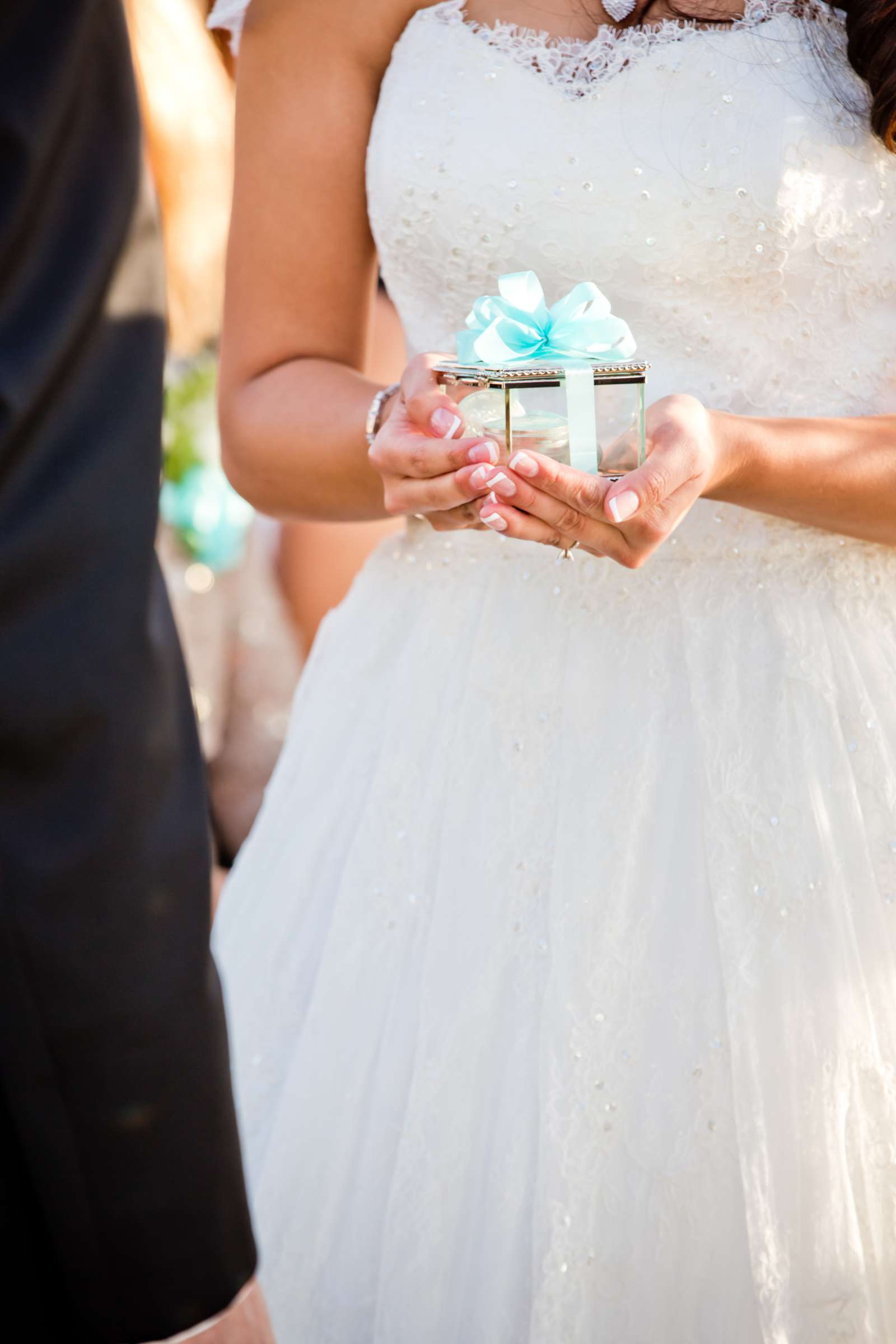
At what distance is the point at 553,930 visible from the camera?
1.32 metres

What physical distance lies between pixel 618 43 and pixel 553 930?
1.06m

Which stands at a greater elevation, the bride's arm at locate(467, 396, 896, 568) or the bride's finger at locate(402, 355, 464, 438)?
the bride's finger at locate(402, 355, 464, 438)

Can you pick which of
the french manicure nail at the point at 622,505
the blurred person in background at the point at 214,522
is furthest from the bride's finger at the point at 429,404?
the blurred person in background at the point at 214,522

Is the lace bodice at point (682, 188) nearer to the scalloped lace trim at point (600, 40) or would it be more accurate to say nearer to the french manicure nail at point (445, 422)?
the scalloped lace trim at point (600, 40)

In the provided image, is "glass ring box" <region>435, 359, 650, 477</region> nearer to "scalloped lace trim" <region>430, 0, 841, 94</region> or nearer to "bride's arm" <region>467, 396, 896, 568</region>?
"bride's arm" <region>467, 396, 896, 568</region>

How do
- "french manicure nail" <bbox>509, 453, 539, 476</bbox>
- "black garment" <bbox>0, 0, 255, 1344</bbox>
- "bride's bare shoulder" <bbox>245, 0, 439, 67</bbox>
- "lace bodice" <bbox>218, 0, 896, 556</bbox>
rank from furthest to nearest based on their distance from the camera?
"bride's bare shoulder" <bbox>245, 0, 439, 67</bbox> < "lace bodice" <bbox>218, 0, 896, 556</bbox> < "french manicure nail" <bbox>509, 453, 539, 476</bbox> < "black garment" <bbox>0, 0, 255, 1344</bbox>

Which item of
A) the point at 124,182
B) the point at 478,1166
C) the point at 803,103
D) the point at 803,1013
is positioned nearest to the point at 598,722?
the point at 803,1013

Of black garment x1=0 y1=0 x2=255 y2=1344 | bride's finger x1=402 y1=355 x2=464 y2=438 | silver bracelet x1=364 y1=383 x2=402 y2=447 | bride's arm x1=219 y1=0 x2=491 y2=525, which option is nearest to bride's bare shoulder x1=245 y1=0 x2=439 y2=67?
bride's arm x1=219 y1=0 x2=491 y2=525

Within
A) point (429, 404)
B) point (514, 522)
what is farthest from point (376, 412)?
point (514, 522)

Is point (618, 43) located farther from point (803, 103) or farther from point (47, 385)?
point (47, 385)

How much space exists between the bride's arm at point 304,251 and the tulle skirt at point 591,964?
19cm

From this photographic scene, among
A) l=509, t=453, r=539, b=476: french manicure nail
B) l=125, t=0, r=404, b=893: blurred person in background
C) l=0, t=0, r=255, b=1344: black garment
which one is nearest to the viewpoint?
l=0, t=0, r=255, b=1344: black garment

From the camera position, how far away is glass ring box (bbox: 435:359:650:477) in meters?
1.10

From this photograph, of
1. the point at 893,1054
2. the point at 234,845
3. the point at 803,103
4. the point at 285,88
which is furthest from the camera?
the point at 234,845
